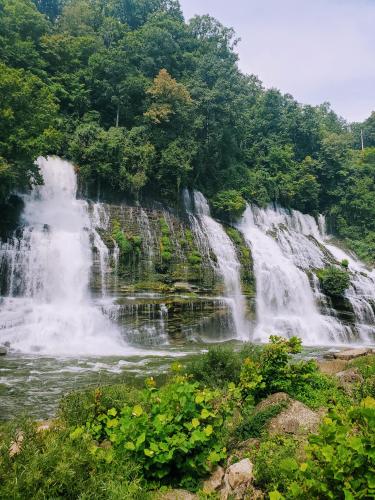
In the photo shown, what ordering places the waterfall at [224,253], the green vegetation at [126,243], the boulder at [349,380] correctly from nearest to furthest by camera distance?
the boulder at [349,380], the green vegetation at [126,243], the waterfall at [224,253]

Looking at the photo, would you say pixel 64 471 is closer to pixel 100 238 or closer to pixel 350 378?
pixel 350 378

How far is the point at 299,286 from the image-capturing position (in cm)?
2303

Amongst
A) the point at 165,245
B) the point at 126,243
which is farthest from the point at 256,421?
the point at 165,245

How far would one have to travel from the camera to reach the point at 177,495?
12.6ft

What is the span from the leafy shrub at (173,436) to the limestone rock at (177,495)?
0.11 metres

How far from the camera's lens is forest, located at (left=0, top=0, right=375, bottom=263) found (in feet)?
74.1

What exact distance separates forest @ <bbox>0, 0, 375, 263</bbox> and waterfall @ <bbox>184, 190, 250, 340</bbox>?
5.89ft

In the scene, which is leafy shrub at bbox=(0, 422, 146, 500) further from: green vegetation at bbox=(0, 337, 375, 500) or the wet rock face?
the wet rock face

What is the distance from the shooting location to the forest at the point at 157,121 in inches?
890

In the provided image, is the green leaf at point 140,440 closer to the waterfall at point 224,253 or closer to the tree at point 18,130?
the tree at point 18,130

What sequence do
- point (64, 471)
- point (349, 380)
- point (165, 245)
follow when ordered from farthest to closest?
point (165, 245), point (349, 380), point (64, 471)

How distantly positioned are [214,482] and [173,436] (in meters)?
0.76

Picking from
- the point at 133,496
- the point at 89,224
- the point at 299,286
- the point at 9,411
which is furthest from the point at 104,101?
the point at 133,496

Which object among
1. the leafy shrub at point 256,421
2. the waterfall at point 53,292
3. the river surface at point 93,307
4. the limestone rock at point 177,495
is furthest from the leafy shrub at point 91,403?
the waterfall at point 53,292
